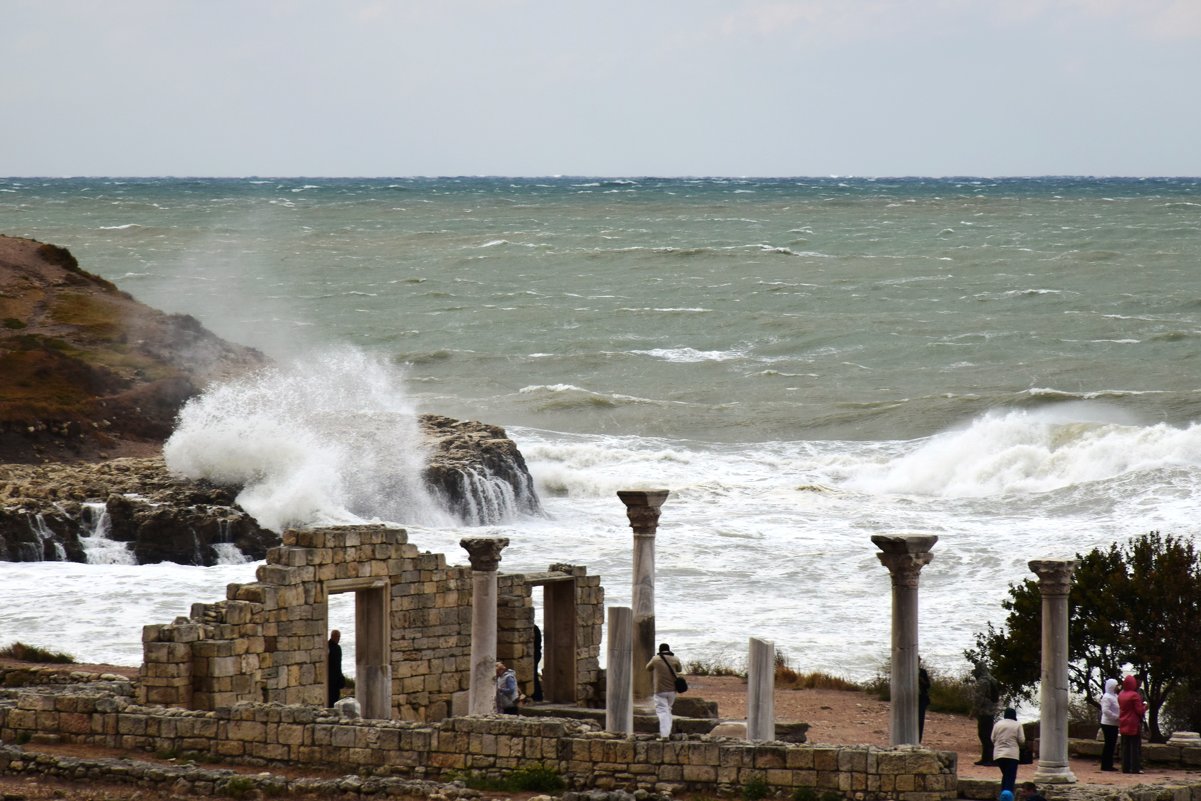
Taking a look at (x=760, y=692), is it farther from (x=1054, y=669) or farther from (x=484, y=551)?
(x=484, y=551)

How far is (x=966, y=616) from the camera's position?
27688 mm

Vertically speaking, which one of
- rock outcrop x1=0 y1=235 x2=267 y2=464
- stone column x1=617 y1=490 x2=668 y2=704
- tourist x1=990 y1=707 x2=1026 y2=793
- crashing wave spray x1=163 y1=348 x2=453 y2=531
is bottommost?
tourist x1=990 y1=707 x2=1026 y2=793

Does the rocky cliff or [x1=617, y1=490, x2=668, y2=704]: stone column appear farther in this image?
the rocky cliff

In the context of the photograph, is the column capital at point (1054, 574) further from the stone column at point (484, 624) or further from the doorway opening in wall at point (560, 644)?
the doorway opening in wall at point (560, 644)

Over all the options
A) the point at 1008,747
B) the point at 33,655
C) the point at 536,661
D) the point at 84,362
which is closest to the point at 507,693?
the point at 536,661

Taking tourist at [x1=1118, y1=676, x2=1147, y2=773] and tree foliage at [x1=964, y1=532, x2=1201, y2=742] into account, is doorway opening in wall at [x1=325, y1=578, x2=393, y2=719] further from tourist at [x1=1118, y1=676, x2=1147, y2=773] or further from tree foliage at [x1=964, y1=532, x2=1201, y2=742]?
tourist at [x1=1118, y1=676, x2=1147, y2=773]

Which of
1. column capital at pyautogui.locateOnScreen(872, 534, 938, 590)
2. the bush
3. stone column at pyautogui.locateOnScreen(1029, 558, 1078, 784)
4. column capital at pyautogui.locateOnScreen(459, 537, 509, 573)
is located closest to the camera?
column capital at pyautogui.locateOnScreen(872, 534, 938, 590)

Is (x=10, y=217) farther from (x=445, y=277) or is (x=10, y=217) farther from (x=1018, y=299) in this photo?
(x=1018, y=299)

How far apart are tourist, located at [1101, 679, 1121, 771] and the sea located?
629cm

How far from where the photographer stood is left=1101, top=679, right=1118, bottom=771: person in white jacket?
58.6 feet

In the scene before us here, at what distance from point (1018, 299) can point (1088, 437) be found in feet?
81.1

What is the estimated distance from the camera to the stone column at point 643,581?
60.3ft

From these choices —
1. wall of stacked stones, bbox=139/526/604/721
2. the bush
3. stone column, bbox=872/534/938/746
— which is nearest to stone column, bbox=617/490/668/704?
wall of stacked stones, bbox=139/526/604/721

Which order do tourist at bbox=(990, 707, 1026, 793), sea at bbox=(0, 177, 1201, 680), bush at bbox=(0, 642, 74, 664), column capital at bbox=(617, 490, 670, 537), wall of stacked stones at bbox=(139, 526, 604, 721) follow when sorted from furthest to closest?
sea at bbox=(0, 177, 1201, 680)
bush at bbox=(0, 642, 74, 664)
column capital at bbox=(617, 490, 670, 537)
wall of stacked stones at bbox=(139, 526, 604, 721)
tourist at bbox=(990, 707, 1026, 793)
